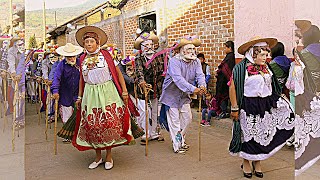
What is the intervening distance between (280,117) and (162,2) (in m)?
6.37

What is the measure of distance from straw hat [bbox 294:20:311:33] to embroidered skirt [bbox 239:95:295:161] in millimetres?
1611

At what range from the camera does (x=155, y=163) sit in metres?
5.15

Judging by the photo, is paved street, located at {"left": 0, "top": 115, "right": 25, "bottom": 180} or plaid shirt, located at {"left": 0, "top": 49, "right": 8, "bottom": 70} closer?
paved street, located at {"left": 0, "top": 115, "right": 25, "bottom": 180}

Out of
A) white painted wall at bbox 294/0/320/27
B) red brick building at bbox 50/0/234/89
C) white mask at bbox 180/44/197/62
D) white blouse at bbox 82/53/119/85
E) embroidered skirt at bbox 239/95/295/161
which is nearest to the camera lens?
white painted wall at bbox 294/0/320/27

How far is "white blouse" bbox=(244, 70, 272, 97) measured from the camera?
4.28 m

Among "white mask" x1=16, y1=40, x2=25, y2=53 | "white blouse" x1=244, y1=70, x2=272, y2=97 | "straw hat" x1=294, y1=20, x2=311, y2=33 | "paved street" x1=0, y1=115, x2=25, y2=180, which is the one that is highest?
"straw hat" x1=294, y1=20, x2=311, y2=33

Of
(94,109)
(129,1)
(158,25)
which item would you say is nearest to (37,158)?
(94,109)

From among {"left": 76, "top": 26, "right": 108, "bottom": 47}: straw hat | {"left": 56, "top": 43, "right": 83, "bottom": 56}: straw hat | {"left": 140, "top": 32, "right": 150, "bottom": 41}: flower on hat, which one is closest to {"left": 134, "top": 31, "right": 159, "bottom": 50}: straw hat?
{"left": 140, "top": 32, "right": 150, "bottom": 41}: flower on hat

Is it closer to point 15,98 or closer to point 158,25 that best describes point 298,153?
point 15,98

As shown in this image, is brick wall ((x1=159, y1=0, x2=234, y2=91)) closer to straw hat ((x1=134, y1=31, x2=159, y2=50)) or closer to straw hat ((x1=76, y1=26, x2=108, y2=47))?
straw hat ((x1=134, y1=31, x2=159, y2=50))

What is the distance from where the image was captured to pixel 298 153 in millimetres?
3238

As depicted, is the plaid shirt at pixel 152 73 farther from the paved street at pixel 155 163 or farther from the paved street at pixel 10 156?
the paved street at pixel 10 156

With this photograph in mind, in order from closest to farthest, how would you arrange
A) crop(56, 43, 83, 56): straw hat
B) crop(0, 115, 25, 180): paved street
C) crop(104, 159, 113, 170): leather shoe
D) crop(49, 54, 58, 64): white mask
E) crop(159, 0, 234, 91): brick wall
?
crop(0, 115, 25, 180): paved street → crop(104, 159, 113, 170): leather shoe → crop(56, 43, 83, 56): straw hat → crop(159, 0, 234, 91): brick wall → crop(49, 54, 58, 64): white mask

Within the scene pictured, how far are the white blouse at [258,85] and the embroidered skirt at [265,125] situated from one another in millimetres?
53
